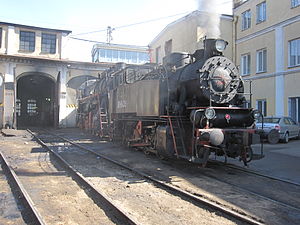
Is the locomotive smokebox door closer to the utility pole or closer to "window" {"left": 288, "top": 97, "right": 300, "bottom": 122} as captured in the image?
"window" {"left": 288, "top": 97, "right": 300, "bottom": 122}

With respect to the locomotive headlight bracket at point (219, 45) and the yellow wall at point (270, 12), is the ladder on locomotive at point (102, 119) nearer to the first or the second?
the locomotive headlight bracket at point (219, 45)

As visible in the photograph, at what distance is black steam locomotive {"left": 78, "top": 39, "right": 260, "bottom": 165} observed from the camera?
683 cm

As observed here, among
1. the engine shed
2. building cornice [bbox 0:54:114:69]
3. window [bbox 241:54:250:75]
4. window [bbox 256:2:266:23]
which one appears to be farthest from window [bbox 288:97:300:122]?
the engine shed

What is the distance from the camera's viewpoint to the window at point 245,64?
2006 centimetres

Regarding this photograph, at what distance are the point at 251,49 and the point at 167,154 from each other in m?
14.6

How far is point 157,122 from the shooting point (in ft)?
27.3

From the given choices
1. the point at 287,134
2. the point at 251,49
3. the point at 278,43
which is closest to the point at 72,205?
the point at 287,134

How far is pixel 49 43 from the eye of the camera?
24922 mm

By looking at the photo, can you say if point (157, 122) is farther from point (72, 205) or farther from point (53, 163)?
point (72, 205)

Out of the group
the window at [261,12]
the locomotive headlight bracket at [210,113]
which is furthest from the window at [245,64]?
the locomotive headlight bracket at [210,113]

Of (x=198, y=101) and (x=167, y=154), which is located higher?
(x=198, y=101)

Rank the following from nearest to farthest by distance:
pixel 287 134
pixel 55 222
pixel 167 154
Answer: pixel 55 222
pixel 167 154
pixel 287 134

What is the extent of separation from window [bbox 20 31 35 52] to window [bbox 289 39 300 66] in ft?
63.4

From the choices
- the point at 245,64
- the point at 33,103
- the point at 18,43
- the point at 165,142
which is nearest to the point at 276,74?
the point at 245,64
